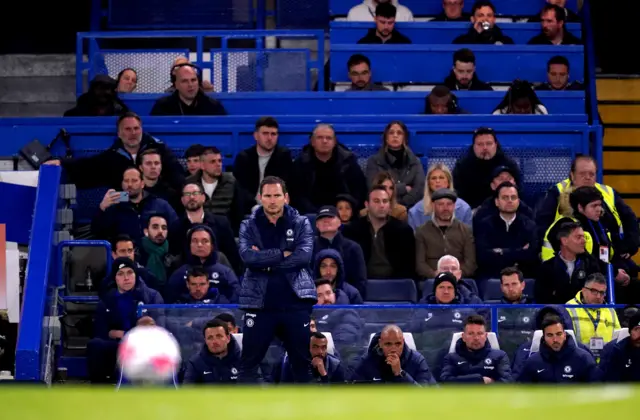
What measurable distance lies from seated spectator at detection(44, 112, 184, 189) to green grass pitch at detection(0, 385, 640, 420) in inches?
300

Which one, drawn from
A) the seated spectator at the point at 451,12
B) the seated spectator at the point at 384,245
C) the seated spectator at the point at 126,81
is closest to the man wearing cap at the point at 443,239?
the seated spectator at the point at 384,245

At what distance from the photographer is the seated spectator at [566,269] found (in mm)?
12188

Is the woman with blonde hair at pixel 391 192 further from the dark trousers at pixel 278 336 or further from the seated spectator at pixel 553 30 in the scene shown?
the seated spectator at pixel 553 30

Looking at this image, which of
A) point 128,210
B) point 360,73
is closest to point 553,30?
point 360,73

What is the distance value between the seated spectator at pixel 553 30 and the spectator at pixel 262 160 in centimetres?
357

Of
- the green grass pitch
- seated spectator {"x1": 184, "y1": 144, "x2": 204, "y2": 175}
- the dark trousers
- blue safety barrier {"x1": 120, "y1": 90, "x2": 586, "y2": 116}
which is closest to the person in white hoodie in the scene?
blue safety barrier {"x1": 120, "y1": 90, "x2": 586, "y2": 116}

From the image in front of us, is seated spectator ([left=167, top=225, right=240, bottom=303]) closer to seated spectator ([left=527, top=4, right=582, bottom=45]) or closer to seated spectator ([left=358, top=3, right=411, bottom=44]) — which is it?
seated spectator ([left=358, top=3, right=411, bottom=44])

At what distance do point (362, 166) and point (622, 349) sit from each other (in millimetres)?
3638

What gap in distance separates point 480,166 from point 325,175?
1405mm

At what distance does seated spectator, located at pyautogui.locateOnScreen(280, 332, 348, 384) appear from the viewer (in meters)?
10.8

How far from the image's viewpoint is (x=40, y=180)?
12.5m

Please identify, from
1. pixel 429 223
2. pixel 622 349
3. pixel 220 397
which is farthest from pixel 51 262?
pixel 220 397

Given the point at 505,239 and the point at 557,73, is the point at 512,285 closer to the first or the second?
the point at 505,239

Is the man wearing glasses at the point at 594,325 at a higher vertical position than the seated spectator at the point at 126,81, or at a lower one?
lower
